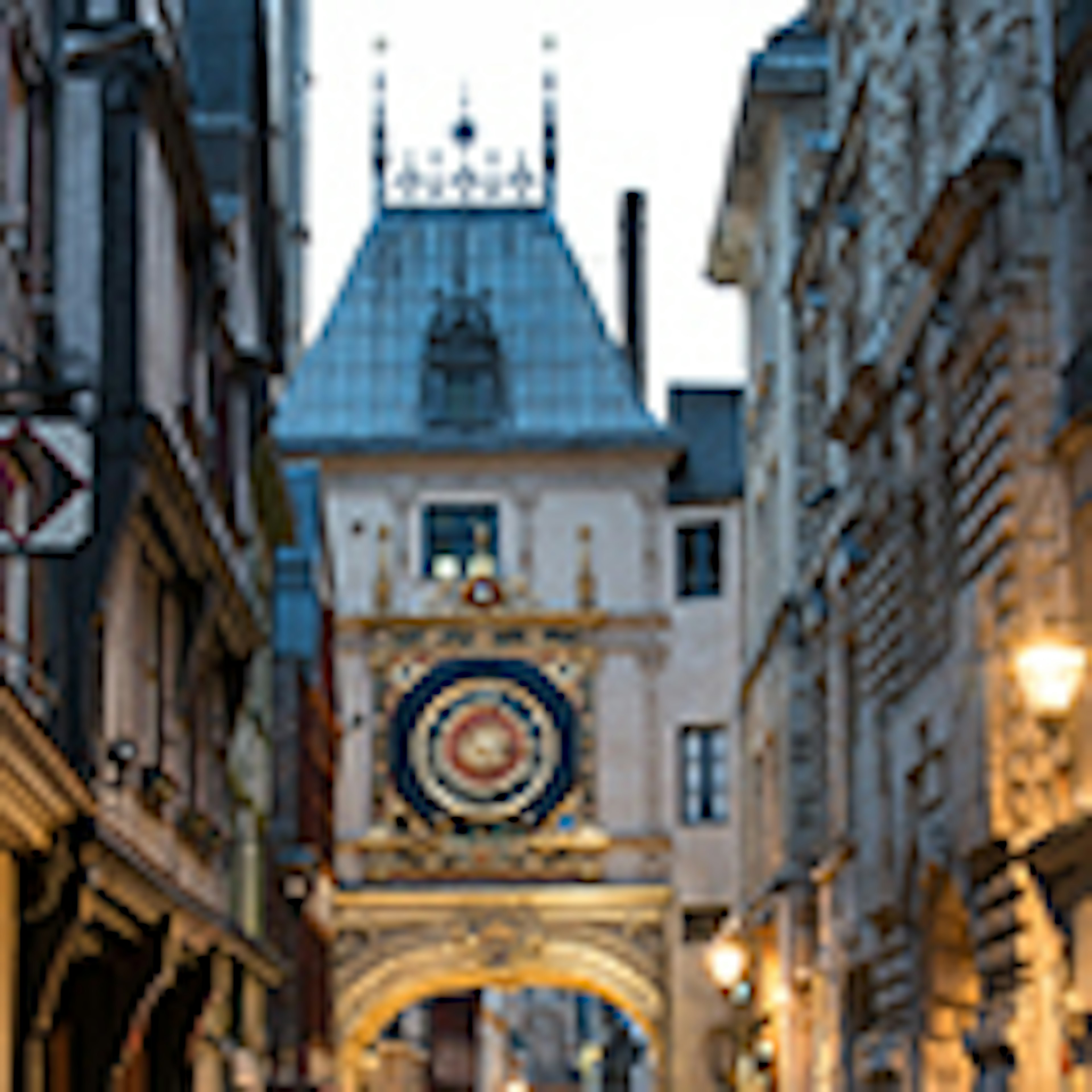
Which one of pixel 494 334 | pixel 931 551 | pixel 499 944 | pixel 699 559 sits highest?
pixel 494 334

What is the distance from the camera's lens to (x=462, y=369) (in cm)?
5441

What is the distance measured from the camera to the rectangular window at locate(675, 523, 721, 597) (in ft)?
170

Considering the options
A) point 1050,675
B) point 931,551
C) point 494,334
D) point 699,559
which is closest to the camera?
point 1050,675

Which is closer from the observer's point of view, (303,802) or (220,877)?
(220,877)

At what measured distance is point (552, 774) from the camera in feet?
168

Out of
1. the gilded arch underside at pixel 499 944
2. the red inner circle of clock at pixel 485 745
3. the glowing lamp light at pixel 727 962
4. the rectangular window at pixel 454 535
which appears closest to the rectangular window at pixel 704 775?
the gilded arch underside at pixel 499 944

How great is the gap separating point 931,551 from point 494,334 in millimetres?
28108

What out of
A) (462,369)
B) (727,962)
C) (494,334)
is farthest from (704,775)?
(727,962)

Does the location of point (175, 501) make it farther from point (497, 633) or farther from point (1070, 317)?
point (497, 633)

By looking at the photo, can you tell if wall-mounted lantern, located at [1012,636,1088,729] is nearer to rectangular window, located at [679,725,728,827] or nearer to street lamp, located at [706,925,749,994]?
street lamp, located at [706,925,749,994]

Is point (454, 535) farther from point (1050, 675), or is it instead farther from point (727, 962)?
point (1050, 675)

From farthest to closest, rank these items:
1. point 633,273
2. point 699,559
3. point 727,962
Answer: point 633,273
point 699,559
point 727,962

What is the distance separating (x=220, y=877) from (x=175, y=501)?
7323mm

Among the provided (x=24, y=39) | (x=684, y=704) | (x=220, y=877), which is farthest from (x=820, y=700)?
(x=24, y=39)
